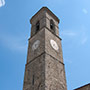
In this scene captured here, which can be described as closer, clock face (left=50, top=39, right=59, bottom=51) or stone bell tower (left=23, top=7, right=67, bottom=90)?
stone bell tower (left=23, top=7, right=67, bottom=90)

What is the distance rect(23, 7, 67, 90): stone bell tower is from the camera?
1061cm

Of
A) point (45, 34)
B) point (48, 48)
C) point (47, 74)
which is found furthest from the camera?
point (45, 34)

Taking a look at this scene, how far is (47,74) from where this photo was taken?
1066 cm

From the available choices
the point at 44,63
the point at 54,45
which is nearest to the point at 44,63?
the point at 44,63

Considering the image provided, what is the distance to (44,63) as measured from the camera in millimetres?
11188

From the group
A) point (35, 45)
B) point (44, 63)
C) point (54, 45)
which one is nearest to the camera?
point (44, 63)

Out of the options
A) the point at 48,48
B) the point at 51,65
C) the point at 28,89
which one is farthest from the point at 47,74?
the point at 48,48

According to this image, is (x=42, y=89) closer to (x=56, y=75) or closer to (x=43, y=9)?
(x=56, y=75)

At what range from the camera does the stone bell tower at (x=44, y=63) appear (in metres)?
10.6

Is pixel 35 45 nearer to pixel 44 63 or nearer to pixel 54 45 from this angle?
pixel 54 45

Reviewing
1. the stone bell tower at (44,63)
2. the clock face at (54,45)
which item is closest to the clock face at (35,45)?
the stone bell tower at (44,63)

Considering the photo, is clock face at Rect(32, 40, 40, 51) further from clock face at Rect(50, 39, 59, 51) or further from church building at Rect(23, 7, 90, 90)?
clock face at Rect(50, 39, 59, 51)

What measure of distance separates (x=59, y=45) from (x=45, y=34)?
2.44 m

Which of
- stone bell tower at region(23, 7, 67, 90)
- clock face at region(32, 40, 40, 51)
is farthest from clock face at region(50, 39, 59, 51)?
clock face at region(32, 40, 40, 51)
